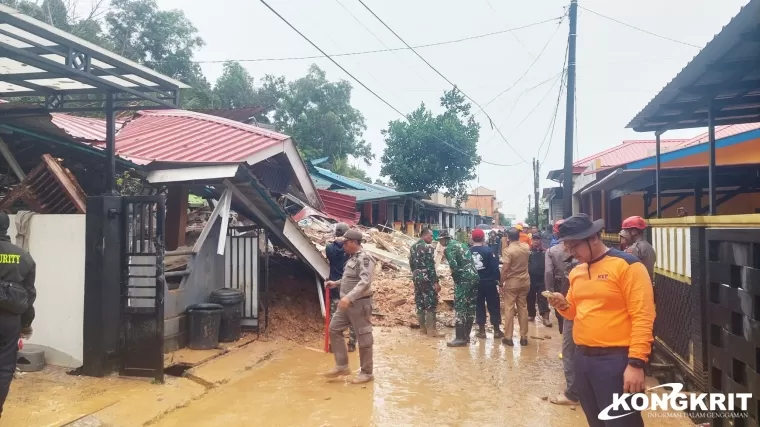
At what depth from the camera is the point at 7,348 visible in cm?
402

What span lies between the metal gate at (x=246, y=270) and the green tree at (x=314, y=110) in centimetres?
2928

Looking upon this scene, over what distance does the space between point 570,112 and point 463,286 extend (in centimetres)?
635

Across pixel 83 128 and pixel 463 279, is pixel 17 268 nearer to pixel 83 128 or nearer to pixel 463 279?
pixel 83 128

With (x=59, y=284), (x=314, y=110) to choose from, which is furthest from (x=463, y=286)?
(x=314, y=110)

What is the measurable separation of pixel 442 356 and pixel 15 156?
6658 mm

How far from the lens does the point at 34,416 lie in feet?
15.3

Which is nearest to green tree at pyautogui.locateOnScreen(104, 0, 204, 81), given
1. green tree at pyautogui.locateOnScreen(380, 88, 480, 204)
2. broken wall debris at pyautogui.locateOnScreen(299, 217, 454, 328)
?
green tree at pyautogui.locateOnScreen(380, 88, 480, 204)

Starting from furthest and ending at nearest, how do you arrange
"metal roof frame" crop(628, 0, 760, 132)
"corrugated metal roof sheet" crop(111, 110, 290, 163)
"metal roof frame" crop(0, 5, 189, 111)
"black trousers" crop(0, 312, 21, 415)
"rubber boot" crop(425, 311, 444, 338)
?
"rubber boot" crop(425, 311, 444, 338) < "corrugated metal roof sheet" crop(111, 110, 290, 163) < "metal roof frame" crop(0, 5, 189, 111) < "metal roof frame" crop(628, 0, 760, 132) < "black trousers" crop(0, 312, 21, 415)

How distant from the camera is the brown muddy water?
5.17 m

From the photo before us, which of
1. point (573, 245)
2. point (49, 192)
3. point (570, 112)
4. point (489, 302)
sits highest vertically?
point (570, 112)
